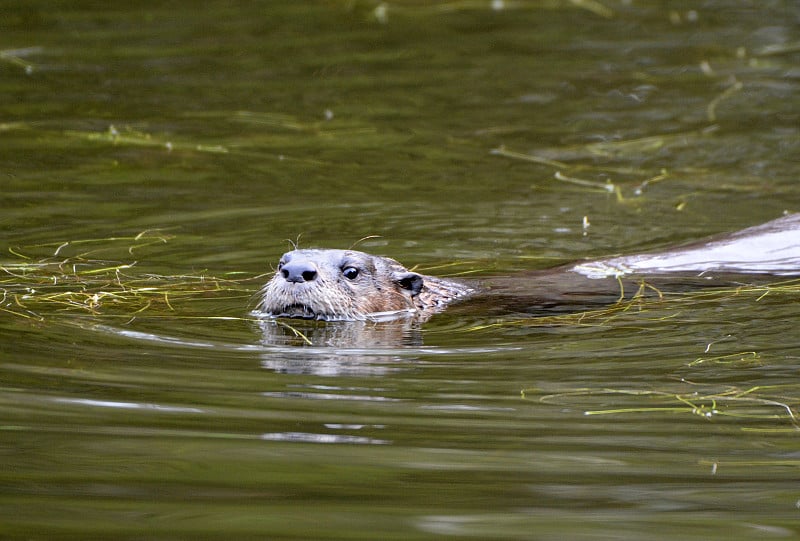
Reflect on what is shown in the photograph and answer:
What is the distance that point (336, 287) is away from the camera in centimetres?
624

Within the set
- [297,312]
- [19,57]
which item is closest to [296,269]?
[297,312]

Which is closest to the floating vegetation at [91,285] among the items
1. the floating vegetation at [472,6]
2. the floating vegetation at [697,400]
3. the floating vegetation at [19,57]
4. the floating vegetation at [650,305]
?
the floating vegetation at [650,305]

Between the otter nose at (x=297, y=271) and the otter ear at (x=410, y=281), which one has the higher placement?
the otter nose at (x=297, y=271)

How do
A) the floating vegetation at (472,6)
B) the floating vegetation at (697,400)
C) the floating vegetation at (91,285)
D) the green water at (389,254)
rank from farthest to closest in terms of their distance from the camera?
the floating vegetation at (472,6)
the floating vegetation at (91,285)
the floating vegetation at (697,400)
the green water at (389,254)

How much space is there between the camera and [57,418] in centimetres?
408

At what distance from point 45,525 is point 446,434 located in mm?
1280

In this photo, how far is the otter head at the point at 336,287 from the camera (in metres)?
6.02

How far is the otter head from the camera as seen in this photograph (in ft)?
19.7

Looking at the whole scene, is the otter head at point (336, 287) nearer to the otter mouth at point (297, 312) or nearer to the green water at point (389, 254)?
the otter mouth at point (297, 312)

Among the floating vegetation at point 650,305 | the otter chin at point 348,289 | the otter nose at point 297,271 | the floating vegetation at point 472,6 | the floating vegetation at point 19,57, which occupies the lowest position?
the floating vegetation at point 650,305

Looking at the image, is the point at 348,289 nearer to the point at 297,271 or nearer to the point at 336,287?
the point at 336,287

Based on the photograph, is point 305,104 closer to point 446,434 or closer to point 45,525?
point 446,434

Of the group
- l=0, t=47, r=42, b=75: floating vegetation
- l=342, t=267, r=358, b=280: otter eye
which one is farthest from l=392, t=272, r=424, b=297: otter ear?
l=0, t=47, r=42, b=75: floating vegetation

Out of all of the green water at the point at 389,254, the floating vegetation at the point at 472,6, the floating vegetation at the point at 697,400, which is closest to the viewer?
the green water at the point at 389,254
